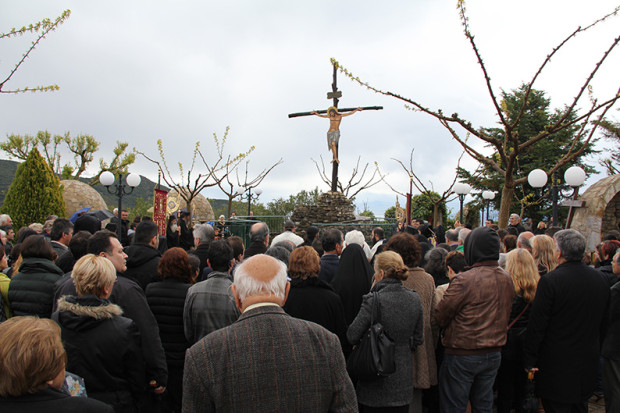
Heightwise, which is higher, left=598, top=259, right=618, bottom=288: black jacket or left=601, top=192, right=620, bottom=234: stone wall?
left=601, top=192, right=620, bottom=234: stone wall

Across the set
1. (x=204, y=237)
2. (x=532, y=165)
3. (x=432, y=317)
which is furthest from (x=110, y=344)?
(x=532, y=165)

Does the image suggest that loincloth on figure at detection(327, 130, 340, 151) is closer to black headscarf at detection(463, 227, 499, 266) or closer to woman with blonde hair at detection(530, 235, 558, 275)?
woman with blonde hair at detection(530, 235, 558, 275)

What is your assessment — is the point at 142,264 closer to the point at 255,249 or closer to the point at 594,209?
the point at 255,249

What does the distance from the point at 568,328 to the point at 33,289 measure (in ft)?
15.1

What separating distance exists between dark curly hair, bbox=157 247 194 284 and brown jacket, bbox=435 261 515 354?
2307 millimetres

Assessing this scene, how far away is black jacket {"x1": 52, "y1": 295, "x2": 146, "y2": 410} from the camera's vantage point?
2.78 m

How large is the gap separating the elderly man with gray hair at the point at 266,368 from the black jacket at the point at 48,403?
379 mm

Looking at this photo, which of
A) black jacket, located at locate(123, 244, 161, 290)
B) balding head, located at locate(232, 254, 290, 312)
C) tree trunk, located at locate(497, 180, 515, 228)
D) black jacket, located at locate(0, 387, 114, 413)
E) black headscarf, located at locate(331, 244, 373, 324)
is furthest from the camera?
tree trunk, located at locate(497, 180, 515, 228)

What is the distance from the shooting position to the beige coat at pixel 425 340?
3.71m

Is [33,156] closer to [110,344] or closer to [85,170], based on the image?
[110,344]

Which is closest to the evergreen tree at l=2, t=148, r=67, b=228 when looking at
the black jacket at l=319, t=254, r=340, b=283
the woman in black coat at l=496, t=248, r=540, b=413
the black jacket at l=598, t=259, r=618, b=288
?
the black jacket at l=319, t=254, r=340, b=283

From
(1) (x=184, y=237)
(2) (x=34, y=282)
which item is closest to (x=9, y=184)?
(1) (x=184, y=237)

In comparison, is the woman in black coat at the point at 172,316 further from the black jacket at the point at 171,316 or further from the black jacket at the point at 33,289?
the black jacket at the point at 33,289

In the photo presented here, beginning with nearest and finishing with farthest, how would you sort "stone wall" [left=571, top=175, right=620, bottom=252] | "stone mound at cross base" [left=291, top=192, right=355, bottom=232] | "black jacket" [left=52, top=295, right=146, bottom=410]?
"black jacket" [left=52, top=295, right=146, bottom=410], "stone wall" [left=571, top=175, right=620, bottom=252], "stone mound at cross base" [left=291, top=192, right=355, bottom=232]
